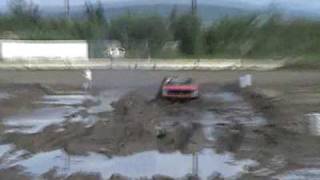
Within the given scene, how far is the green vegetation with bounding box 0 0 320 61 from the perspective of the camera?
57.1 meters

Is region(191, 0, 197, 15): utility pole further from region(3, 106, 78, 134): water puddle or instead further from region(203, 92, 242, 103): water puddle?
region(3, 106, 78, 134): water puddle

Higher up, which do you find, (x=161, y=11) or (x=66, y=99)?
(x=161, y=11)

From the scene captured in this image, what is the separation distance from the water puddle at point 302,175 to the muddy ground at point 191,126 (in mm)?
16

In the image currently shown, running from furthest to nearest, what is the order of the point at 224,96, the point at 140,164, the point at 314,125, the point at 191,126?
the point at 224,96, the point at 191,126, the point at 314,125, the point at 140,164

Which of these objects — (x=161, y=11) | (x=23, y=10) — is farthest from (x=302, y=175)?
(x=23, y=10)

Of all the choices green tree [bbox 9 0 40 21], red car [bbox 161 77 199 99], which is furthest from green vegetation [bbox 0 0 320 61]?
red car [bbox 161 77 199 99]

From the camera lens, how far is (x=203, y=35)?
5950cm

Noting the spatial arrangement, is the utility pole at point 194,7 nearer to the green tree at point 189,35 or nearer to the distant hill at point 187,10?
the distant hill at point 187,10

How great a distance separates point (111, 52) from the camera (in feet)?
183

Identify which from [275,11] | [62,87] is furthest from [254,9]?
[62,87]

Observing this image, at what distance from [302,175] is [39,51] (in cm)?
3901

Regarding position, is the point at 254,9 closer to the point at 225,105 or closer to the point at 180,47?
the point at 180,47

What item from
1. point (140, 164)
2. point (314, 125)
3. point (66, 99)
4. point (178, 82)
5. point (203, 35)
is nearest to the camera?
point (140, 164)

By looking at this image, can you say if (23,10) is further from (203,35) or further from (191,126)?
(191,126)
